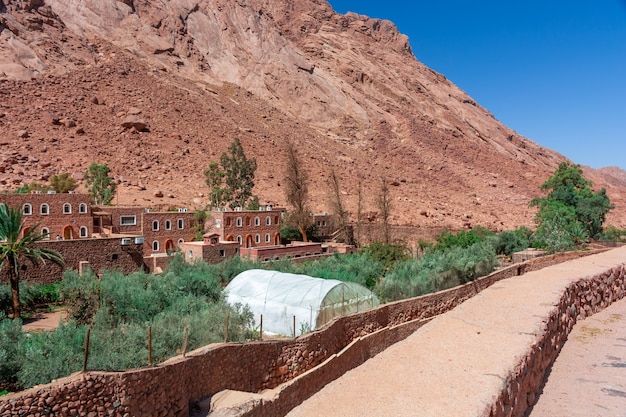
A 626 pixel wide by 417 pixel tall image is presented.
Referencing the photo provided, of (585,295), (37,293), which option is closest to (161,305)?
(37,293)

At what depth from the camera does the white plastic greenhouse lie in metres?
14.3

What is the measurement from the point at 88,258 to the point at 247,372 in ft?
47.6

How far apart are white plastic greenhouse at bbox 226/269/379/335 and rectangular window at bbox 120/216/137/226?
15.2m

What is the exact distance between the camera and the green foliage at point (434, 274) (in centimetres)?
1741

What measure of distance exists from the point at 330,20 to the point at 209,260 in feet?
271

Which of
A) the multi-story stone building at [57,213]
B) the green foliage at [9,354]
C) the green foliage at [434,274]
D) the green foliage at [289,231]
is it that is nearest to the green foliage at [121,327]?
the green foliage at [9,354]

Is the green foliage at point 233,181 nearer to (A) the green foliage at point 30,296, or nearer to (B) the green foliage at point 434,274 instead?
(A) the green foliage at point 30,296

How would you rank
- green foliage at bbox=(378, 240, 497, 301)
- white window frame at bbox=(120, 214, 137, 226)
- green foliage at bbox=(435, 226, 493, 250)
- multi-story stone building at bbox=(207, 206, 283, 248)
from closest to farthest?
1. green foliage at bbox=(378, 240, 497, 301)
2. white window frame at bbox=(120, 214, 137, 226)
3. multi-story stone building at bbox=(207, 206, 283, 248)
4. green foliage at bbox=(435, 226, 493, 250)

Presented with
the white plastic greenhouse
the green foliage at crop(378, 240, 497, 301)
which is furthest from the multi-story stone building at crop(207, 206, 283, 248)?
the white plastic greenhouse

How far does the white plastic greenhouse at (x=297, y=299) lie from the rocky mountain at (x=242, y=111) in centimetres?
2460

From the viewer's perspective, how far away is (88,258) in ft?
72.6

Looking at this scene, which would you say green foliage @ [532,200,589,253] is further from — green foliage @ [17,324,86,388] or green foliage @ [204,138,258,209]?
green foliage @ [17,324,86,388]

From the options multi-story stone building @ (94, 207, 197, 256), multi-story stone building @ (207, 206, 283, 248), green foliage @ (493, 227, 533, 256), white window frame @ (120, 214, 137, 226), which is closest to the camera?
multi-story stone building @ (94, 207, 197, 256)

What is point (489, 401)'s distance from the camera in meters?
6.92
